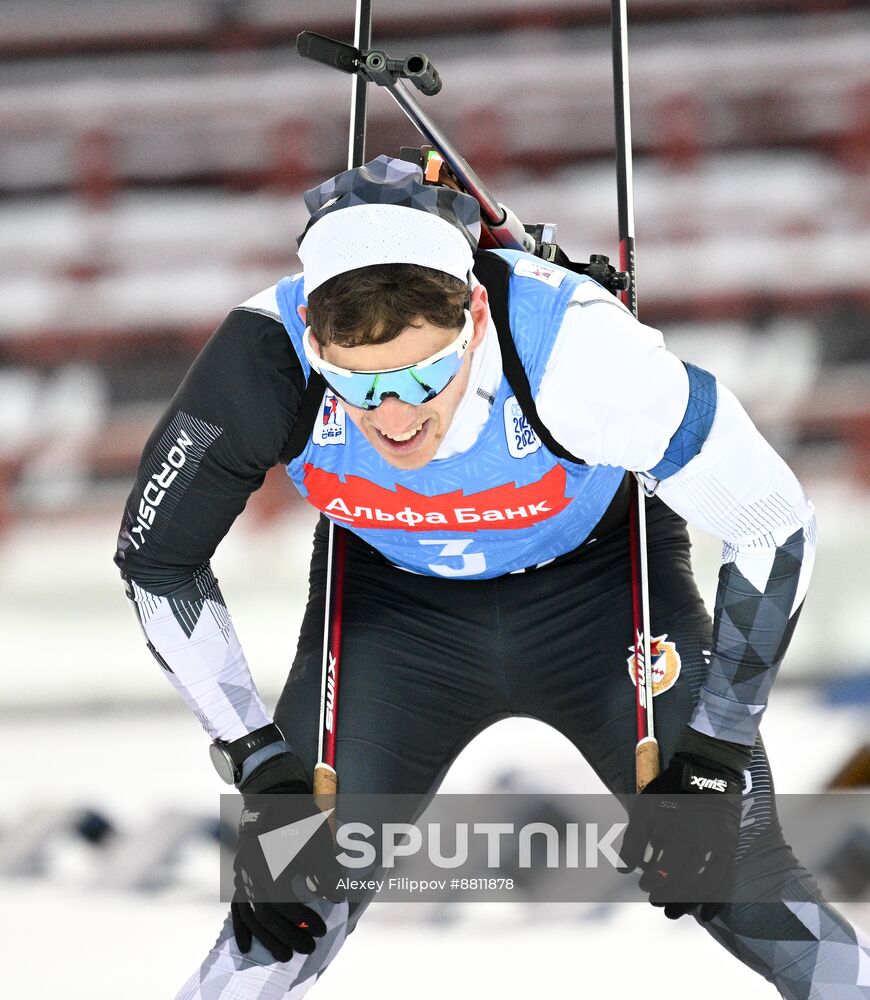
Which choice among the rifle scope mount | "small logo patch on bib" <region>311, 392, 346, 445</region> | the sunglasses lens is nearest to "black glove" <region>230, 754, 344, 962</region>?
"small logo patch on bib" <region>311, 392, 346, 445</region>

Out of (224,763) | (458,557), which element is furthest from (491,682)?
(224,763)

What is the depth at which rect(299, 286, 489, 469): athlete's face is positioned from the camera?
1.77 m

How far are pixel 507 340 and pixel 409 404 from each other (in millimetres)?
189

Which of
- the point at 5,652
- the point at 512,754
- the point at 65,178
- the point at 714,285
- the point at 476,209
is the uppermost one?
the point at 65,178

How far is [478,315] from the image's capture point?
188 centimetres

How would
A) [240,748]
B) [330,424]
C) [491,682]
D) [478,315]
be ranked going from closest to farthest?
1. [478,315]
2. [330,424]
3. [240,748]
4. [491,682]

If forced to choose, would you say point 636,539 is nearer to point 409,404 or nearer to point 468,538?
point 468,538

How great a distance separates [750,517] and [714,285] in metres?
3.13

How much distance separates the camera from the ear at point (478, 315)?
187cm

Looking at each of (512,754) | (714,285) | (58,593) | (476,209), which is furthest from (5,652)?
(714,285)

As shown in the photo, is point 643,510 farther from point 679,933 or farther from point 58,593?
point 58,593

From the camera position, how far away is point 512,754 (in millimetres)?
3213

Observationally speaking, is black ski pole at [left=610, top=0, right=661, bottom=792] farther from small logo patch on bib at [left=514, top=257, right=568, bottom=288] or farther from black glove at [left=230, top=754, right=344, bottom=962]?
black glove at [left=230, top=754, right=344, bottom=962]

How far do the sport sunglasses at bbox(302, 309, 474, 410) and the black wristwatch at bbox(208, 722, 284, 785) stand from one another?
608 mm
